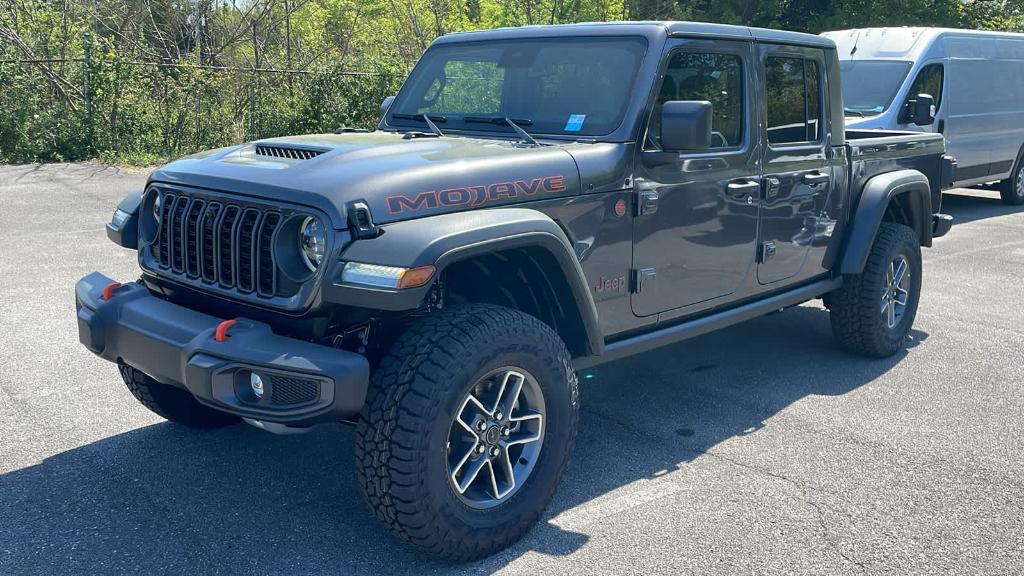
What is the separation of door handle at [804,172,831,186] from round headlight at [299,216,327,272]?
114 inches

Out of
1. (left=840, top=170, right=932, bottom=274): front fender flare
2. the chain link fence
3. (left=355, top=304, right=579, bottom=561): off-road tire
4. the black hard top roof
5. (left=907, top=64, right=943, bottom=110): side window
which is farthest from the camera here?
the chain link fence

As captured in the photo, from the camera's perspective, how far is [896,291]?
19.9ft

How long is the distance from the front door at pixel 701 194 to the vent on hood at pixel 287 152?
54.9 inches

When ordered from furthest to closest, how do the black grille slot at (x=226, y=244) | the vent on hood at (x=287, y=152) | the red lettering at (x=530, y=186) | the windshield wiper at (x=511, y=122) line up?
1. the windshield wiper at (x=511, y=122)
2. the vent on hood at (x=287, y=152)
3. the red lettering at (x=530, y=186)
4. the black grille slot at (x=226, y=244)

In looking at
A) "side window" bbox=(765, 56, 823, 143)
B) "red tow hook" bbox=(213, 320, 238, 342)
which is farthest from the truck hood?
"side window" bbox=(765, 56, 823, 143)

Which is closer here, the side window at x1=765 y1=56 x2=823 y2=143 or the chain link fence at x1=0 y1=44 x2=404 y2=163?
the side window at x1=765 y1=56 x2=823 y2=143

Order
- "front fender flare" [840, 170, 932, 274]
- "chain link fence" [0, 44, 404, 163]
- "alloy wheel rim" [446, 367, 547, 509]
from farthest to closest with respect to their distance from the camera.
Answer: "chain link fence" [0, 44, 404, 163], "front fender flare" [840, 170, 932, 274], "alloy wheel rim" [446, 367, 547, 509]

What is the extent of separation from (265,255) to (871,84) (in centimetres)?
980

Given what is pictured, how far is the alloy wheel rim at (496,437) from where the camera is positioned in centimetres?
342

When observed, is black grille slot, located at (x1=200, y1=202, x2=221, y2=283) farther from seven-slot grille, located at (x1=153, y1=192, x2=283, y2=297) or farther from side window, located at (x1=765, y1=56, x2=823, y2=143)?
side window, located at (x1=765, y1=56, x2=823, y2=143)

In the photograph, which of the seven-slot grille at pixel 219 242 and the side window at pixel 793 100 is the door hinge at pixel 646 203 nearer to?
the side window at pixel 793 100

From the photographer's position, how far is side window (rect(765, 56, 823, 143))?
195 inches

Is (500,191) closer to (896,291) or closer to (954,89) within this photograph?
(896,291)

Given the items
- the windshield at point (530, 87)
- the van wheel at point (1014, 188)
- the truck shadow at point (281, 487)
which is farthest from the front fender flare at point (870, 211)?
the van wheel at point (1014, 188)
